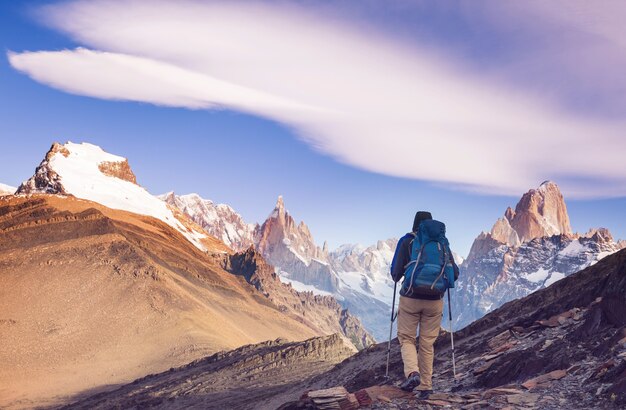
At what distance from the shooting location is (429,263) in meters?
12.1

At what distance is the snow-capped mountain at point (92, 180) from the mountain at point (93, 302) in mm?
622

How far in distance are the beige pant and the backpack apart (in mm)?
482

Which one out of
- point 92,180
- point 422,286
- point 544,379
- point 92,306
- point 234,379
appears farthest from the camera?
point 92,180

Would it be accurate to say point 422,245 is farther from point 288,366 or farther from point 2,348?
point 2,348

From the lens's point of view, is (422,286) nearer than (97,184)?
Yes

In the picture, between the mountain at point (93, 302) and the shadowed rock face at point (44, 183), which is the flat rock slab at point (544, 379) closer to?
the mountain at point (93, 302)

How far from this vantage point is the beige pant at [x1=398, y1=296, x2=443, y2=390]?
492 inches

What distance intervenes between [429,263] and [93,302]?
80389 millimetres

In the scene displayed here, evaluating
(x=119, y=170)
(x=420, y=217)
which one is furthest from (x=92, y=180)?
(x=420, y=217)

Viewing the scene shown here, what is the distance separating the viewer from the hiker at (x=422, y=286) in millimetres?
12078

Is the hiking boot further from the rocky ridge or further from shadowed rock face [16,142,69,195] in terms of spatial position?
shadowed rock face [16,142,69,195]

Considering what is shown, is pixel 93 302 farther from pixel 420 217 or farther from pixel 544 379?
pixel 544 379

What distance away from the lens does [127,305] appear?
8500 cm

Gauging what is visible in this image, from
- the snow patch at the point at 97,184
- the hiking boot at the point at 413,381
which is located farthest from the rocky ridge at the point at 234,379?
the snow patch at the point at 97,184
